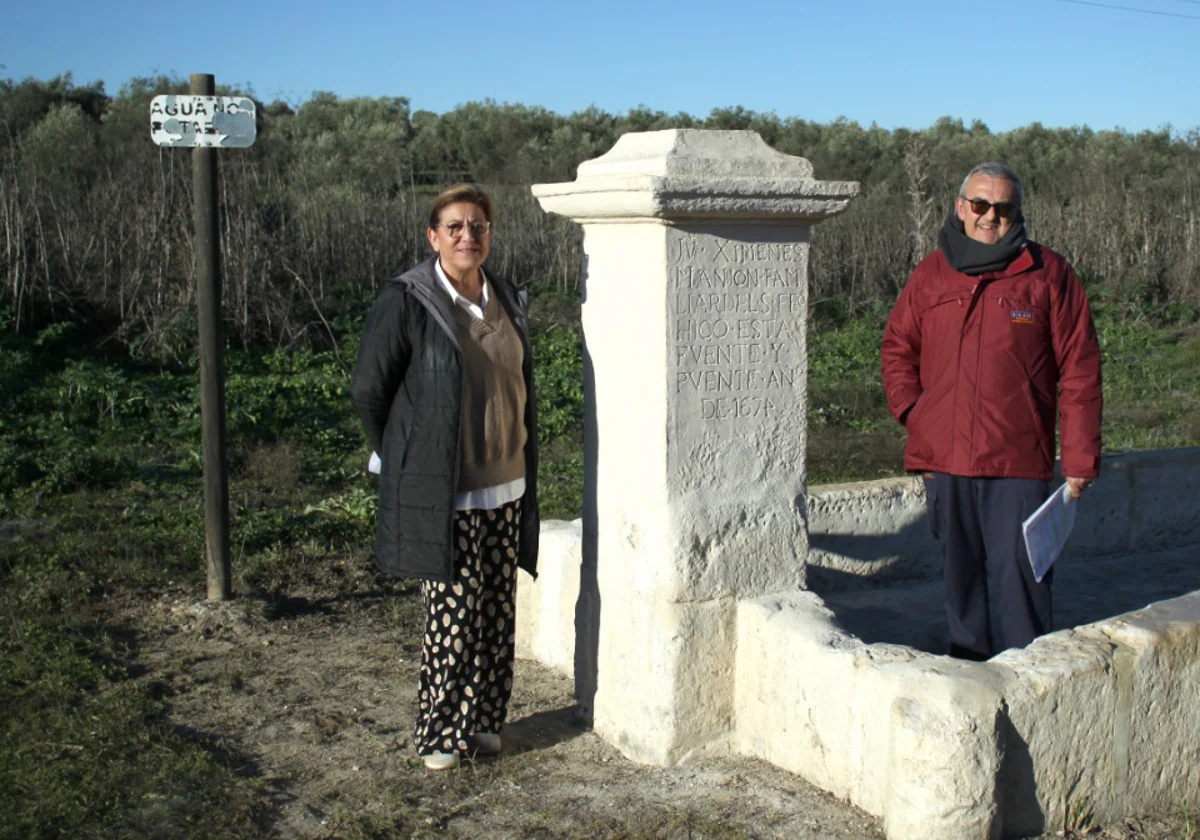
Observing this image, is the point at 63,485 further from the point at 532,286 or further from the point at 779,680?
the point at 532,286

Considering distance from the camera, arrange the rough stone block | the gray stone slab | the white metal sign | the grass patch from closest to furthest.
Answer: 1. the grass patch
2. the rough stone block
3. the gray stone slab
4. the white metal sign

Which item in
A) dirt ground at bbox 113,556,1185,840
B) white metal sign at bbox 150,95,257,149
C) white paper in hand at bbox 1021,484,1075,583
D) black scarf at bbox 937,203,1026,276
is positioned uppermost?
white metal sign at bbox 150,95,257,149

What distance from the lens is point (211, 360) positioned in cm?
541

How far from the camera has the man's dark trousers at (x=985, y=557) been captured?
4047 mm

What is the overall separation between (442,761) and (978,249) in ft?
7.55

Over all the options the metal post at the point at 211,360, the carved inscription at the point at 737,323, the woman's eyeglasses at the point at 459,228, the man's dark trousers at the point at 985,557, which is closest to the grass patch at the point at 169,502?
the metal post at the point at 211,360

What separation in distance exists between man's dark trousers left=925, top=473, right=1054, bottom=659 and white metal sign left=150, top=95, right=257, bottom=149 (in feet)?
10.2

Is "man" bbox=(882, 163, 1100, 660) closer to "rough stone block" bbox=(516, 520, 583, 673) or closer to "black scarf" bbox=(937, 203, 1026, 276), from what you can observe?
"black scarf" bbox=(937, 203, 1026, 276)

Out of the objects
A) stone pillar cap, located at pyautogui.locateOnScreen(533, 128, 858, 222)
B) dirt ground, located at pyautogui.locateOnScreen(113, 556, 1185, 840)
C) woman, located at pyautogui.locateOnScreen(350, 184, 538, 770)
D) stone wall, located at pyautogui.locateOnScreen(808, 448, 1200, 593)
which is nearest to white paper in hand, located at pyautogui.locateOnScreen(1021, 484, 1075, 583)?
dirt ground, located at pyautogui.locateOnScreen(113, 556, 1185, 840)

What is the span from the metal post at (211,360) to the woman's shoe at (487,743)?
1.94m

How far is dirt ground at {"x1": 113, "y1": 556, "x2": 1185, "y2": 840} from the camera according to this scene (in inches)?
137

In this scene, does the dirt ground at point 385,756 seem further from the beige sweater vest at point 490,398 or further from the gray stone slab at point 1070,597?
the gray stone slab at point 1070,597

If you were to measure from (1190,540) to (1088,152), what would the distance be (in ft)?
75.8

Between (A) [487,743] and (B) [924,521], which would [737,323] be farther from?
(B) [924,521]
